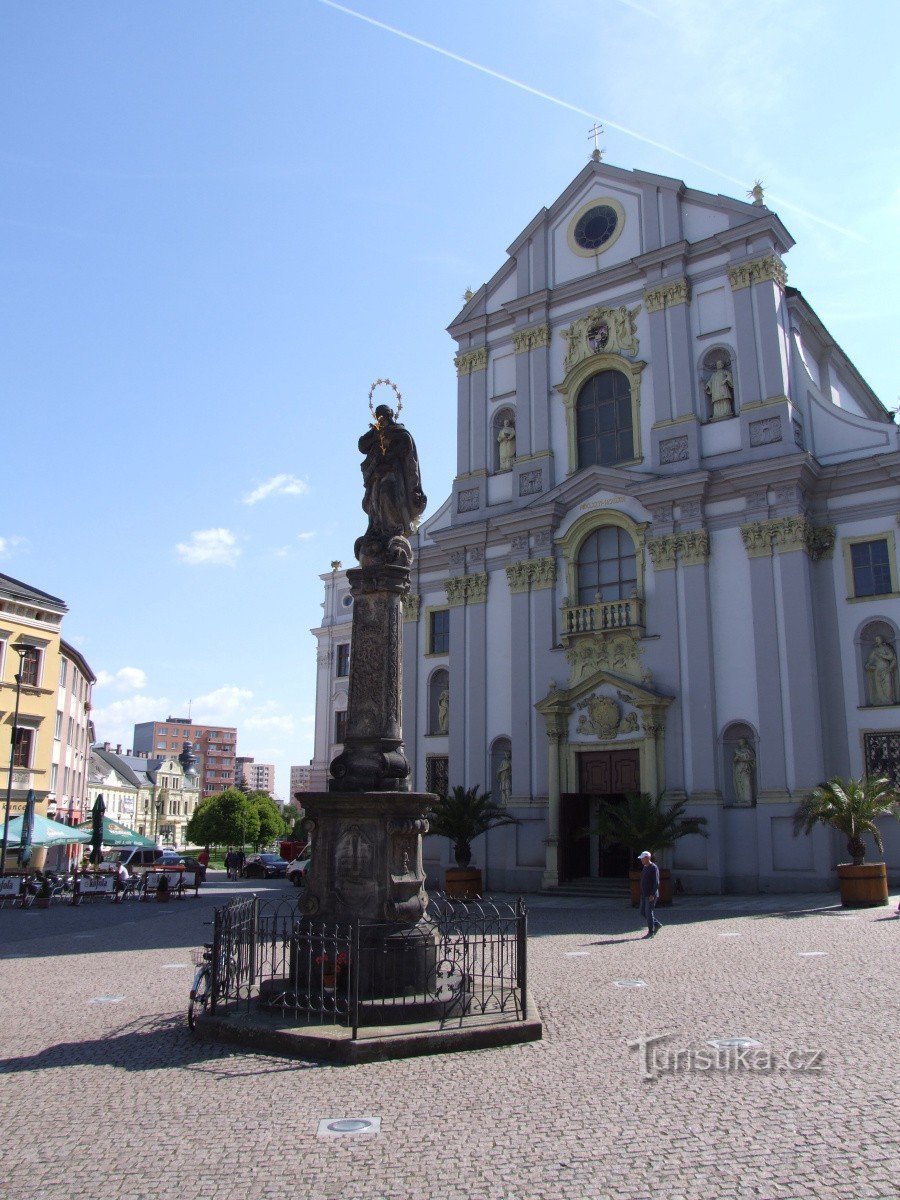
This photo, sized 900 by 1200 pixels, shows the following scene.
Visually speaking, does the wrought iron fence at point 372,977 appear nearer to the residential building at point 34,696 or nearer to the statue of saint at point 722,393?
the statue of saint at point 722,393

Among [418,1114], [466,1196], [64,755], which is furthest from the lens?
[64,755]

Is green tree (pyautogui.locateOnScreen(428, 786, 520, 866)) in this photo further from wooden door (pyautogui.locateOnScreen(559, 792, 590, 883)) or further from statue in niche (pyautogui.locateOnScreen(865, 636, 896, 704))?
statue in niche (pyautogui.locateOnScreen(865, 636, 896, 704))

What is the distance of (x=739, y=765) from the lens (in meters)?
24.0

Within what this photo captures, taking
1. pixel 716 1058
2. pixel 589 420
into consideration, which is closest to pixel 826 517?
pixel 589 420

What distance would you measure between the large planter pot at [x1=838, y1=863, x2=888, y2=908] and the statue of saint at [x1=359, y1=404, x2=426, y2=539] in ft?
42.3

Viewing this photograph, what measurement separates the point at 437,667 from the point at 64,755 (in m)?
20.3

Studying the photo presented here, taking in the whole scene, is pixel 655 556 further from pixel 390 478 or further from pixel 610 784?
pixel 390 478

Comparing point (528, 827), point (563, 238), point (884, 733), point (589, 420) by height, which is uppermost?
point (563, 238)

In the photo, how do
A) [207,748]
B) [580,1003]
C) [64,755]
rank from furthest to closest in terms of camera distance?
1. [207,748]
2. [64,755]
3. [580,1003]

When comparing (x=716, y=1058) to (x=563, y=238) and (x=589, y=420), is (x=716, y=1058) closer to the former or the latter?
(x=589, y=420)

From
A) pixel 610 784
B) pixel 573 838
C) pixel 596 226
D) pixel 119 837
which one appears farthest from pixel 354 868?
pixel 596 226

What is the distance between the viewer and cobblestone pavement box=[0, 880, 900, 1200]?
5285 mm

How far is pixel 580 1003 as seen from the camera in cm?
1015

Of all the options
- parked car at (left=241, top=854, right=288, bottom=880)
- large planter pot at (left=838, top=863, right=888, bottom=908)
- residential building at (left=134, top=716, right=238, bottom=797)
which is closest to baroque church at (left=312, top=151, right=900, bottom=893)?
large planter pot at (left=838, top=863, right=888, bottom=908)
